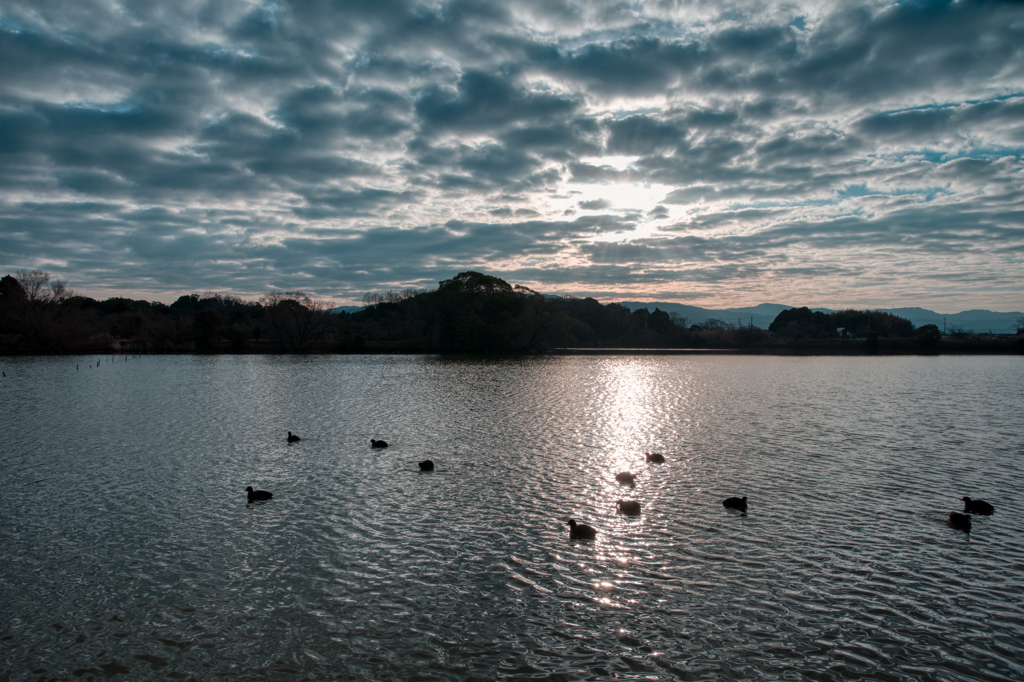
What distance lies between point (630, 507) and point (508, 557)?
3.94 m

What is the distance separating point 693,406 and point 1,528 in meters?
31.4

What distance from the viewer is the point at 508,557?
10.7 metres

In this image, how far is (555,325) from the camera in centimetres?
10706

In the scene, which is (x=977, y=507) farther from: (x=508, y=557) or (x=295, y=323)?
(x=295, y=323)

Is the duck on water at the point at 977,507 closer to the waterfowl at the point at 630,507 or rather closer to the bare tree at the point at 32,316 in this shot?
the waterfowl at the point at 630,507

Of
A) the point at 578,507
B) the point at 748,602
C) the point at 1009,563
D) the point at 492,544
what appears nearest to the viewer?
the point at 748,602

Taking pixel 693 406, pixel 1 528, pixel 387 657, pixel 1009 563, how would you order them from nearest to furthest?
pixel 387 657 < pixel 1009 563 < pixel 1 528 < pixel 693 406

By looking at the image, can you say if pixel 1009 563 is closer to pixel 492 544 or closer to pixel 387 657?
pixel 492 544

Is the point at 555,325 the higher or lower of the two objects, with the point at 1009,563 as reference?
higher

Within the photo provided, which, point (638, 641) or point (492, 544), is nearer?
point (638, 641)

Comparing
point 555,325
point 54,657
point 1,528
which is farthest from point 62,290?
point 54,657

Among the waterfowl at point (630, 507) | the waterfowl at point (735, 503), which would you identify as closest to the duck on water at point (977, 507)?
the waterfowl at point (735, 503)

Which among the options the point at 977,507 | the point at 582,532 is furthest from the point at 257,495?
the point at 977,507

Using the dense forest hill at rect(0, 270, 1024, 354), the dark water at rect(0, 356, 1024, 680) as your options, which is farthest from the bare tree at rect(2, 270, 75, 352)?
the dark water at rect(0, 356, 1024, 680)
